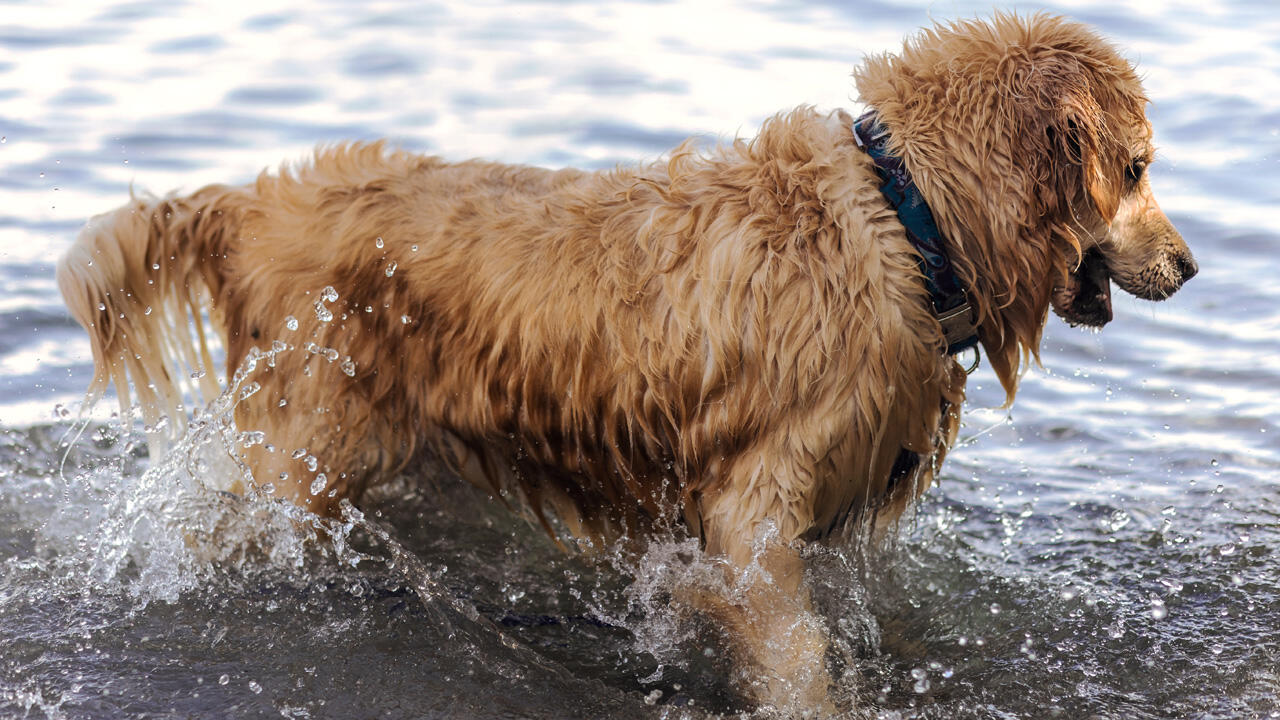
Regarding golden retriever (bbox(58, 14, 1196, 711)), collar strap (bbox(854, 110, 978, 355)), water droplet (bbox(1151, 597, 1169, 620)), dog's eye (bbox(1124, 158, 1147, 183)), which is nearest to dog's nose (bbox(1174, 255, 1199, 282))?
golden retriever (bbox(58, 14, 1196, 711))

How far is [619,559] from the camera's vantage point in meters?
4.38

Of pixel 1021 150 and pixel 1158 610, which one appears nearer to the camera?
pixel 1021 150

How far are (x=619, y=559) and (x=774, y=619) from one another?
79 centimetres

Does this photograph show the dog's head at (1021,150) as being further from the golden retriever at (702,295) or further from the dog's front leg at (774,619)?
the dog's front leg at (774,619)

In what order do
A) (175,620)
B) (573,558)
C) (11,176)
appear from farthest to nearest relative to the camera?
(11,176) < (573,558) < (175,620)

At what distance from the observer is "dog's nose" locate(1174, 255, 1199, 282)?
382 centimetres

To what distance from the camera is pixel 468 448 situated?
426 centimetres

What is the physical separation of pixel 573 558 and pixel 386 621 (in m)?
0.78

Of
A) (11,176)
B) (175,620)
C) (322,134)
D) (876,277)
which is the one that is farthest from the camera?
(322,134)

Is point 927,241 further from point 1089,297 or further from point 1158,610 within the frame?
point 1158,610

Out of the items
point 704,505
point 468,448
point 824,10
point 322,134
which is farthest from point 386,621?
point 824,10

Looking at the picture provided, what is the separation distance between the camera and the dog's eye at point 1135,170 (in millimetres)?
3707

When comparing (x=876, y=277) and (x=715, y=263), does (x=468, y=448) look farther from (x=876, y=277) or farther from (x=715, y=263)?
(x=876, y=277)

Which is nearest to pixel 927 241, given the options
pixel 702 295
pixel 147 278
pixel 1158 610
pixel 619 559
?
pixel 702 295
